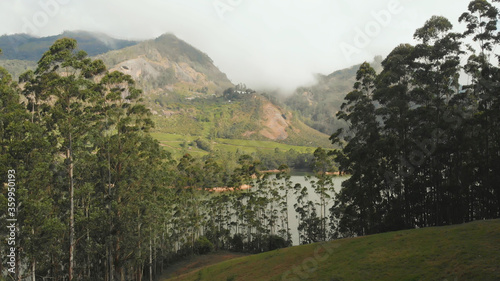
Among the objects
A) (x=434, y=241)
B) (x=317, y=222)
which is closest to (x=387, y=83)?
(x=434, y=241)

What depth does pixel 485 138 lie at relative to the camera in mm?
30078

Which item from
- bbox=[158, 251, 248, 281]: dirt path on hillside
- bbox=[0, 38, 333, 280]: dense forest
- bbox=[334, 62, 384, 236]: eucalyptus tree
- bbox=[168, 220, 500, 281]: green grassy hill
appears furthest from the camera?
bbox=[158, 251, 248, 281]: dirt path on hillside

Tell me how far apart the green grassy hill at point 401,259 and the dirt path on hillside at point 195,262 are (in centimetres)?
2632

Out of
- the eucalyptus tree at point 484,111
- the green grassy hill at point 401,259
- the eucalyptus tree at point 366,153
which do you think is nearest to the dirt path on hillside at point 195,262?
the green grassy hill at point 401,259

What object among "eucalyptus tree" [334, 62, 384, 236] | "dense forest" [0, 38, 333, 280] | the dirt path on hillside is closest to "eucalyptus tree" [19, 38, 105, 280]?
"dense forest" [0, 38, 333, 280]

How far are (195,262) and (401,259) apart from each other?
145 ft

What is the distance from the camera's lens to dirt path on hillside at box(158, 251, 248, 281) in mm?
53781

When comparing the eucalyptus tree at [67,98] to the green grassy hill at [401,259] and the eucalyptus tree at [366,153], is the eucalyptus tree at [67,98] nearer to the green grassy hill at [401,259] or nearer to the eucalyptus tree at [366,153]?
the green grassy hill at [401,259]

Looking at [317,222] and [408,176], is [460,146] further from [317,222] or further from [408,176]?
[317,222]

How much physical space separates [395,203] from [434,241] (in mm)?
15888

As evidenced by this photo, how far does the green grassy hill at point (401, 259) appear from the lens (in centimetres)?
1597

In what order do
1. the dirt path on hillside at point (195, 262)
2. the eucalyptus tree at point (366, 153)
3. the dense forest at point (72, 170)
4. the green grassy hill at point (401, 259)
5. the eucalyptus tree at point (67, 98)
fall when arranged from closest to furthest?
1. the green grassy hill at point (401, 259)
2. the dense forest at point (72, 170)
3. the eucalyptus tree at point (67, 98)
4. the eucalyptus tree at point (366, 153)
5. the dirt path on hillside at point (195, 262)

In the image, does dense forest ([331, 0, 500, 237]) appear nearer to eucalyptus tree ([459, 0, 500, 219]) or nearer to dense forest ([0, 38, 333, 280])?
eucalyptus tree ([459, 0, 500, 219])

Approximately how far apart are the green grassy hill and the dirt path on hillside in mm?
26316
